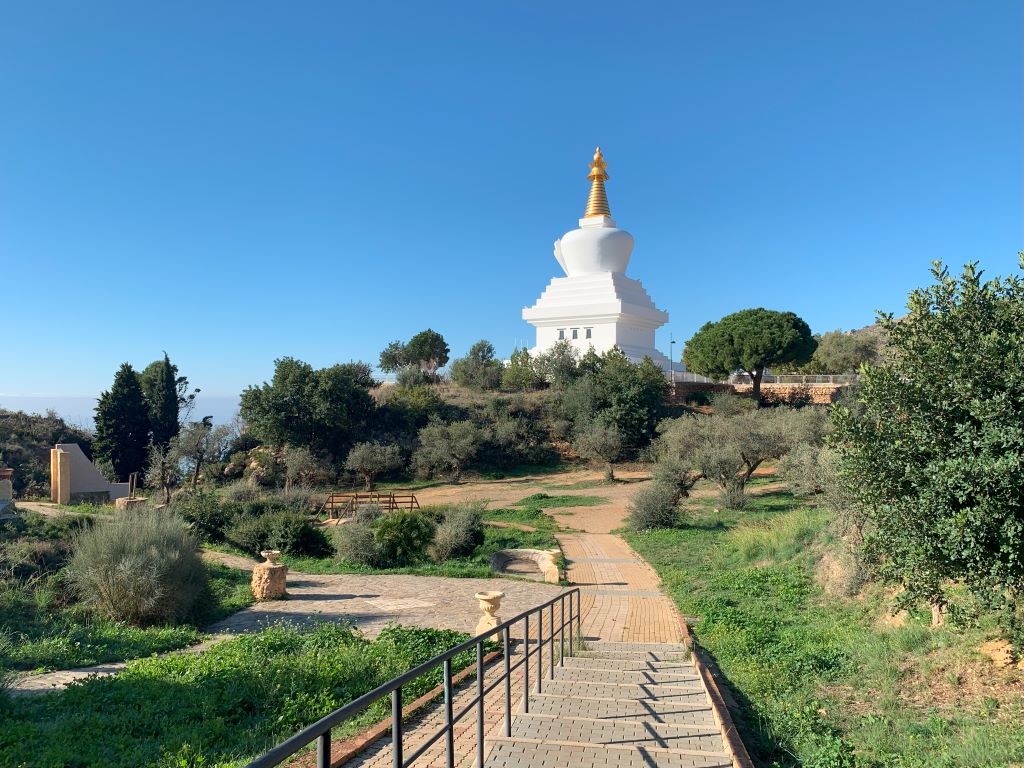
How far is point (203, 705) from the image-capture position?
614 cm

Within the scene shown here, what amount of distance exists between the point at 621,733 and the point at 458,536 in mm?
13378

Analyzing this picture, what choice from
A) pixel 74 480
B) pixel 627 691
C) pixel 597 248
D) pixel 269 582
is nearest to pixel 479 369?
pixel 597 248

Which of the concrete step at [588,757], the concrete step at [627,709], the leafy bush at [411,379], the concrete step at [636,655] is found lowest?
the concrete step at [636,655]

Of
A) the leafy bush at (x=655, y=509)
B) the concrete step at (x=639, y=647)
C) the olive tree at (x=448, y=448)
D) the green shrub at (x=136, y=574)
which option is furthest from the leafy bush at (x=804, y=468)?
the olive tree at (x=448, y=448)

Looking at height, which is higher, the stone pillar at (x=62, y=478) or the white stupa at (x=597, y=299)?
the white stupa at (x=597, y=299)

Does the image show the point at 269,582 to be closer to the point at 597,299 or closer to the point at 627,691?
the point at 627,691

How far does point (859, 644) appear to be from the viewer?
8086 millimetres

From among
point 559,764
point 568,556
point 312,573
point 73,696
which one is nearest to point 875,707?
point 559,764

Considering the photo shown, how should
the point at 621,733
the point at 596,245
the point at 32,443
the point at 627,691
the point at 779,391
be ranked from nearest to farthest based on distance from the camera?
the point at 621,733 → the point at 627,691 → the point at 32,443 → the point at 779,391 → the point at 596,245

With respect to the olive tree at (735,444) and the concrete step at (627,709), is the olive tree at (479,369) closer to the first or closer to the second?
the olive tree at (735,444)

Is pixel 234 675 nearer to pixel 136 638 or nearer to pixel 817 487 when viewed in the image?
pixel 136 638

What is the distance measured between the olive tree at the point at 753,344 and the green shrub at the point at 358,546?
30978 millimetres

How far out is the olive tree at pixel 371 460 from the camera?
113 ft

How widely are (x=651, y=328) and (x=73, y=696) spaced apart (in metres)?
44.1
